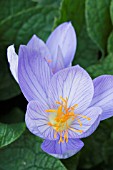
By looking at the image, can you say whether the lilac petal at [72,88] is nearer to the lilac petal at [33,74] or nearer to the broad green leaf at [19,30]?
the lilac petal at [33,74]

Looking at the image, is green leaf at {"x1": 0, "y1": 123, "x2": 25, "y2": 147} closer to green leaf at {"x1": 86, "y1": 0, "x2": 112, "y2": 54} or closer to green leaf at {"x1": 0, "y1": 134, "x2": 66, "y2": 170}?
green leaf at {"x1": 0, "y1": 134, "x2": 66, "y2": 170}

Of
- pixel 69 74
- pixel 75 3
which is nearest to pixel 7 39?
pixel 75 3

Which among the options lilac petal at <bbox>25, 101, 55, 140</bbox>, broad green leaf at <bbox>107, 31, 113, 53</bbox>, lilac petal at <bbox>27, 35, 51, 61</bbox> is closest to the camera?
lilac petal at <bbox>25, 101, 55, 140</bbox>

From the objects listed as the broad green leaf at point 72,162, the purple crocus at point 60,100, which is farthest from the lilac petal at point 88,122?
the broad green leaf at point 72,162

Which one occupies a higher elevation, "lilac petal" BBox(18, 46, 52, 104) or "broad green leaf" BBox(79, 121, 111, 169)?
"lilac petal" BBox(18, 46, 52, 104)

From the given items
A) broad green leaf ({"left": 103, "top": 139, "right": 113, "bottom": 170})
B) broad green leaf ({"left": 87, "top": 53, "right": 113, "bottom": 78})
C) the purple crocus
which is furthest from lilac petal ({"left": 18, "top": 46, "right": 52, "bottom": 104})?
broad green leaf ({"left": 103, "top": 139, "right": 113, "bottom": 170})

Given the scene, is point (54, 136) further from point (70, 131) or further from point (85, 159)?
point (85, 159)
